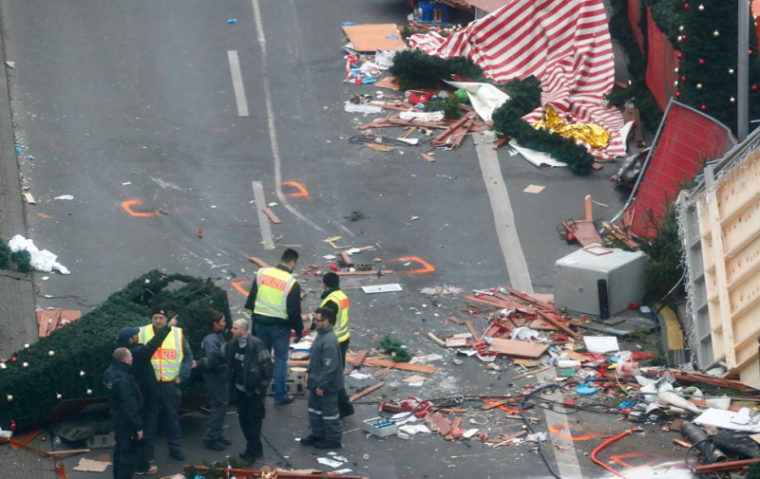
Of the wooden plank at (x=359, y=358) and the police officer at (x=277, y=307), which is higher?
the police officer at (x=277, y=307)

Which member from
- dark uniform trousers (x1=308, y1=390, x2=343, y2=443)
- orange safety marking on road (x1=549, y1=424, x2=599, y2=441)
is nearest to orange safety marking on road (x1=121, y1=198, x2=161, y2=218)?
dark uniform trousers (x1=308, y1=390, x2=343, y2=443)

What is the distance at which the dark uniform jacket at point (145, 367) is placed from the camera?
1457cm

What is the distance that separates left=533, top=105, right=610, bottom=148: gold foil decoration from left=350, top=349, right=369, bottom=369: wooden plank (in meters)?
7.14

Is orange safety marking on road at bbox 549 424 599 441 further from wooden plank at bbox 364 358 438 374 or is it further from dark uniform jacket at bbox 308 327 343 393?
dark uniform jacket at bbox 308 327 343 393

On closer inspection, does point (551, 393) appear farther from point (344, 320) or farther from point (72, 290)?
point (72, 290)

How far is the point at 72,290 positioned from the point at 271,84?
793 centimetres

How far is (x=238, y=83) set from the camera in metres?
25.7

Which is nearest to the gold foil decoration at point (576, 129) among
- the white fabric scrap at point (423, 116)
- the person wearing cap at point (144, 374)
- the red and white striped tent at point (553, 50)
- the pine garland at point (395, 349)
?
the red and white striped tent at point (553, 50)

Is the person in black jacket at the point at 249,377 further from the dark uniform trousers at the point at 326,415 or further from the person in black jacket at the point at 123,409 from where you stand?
the person in black jacket at the point at 123,409

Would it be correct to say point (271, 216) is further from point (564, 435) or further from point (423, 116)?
point (564, 435)

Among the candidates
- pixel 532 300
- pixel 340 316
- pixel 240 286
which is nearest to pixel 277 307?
pixel 340 316

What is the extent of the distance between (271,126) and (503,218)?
5.04m

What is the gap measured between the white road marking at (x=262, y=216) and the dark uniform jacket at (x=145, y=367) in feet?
19.4

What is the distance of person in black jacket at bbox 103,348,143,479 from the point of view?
46.4 ft
